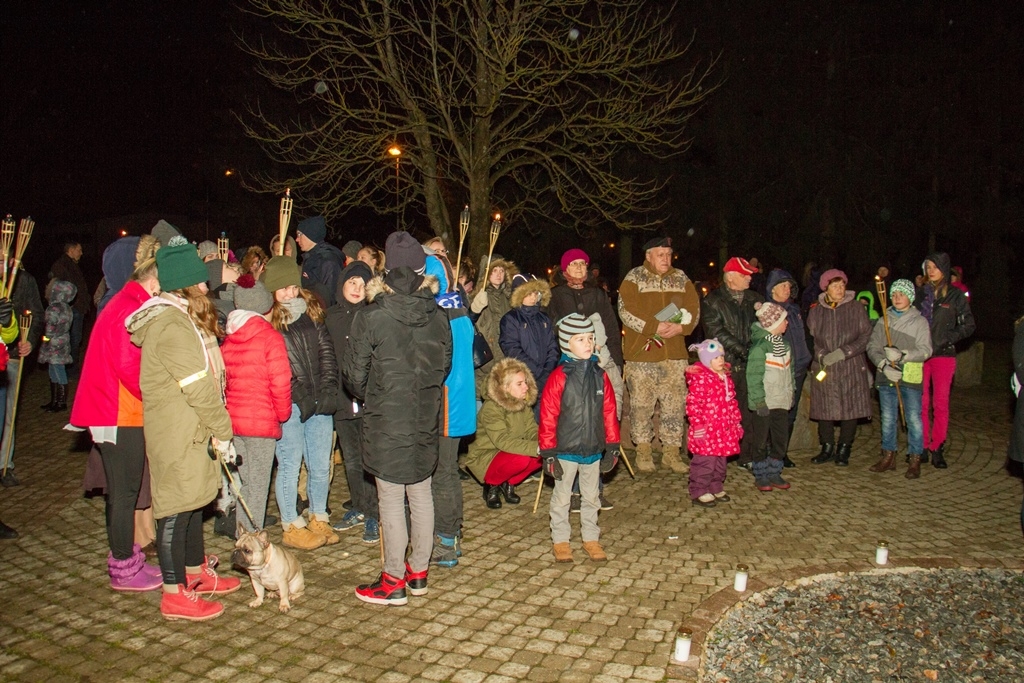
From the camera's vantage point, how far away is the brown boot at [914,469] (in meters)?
8.47

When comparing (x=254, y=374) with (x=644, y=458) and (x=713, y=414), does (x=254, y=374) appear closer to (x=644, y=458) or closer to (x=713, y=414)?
(x=713, y=414)

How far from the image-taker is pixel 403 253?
5.05m

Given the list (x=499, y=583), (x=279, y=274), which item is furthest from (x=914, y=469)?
(x=279, y=274)

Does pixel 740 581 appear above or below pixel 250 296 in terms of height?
below

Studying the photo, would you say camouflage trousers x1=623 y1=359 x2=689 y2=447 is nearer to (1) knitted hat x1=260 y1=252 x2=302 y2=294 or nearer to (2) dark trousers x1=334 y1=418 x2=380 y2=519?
(2) dark trousers x1=334 y1=418 x2=380 y2=519

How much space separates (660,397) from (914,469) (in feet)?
8.90

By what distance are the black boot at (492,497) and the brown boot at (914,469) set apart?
4.37 m

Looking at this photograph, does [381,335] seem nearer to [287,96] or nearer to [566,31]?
[566,31]

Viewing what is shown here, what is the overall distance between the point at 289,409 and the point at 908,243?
2495cm

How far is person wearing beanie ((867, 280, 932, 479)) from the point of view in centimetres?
855

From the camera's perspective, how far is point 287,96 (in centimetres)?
2056

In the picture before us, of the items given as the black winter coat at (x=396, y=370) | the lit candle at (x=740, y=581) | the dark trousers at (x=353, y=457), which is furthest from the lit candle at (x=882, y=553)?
the dark trousers at (x=353, y=457)

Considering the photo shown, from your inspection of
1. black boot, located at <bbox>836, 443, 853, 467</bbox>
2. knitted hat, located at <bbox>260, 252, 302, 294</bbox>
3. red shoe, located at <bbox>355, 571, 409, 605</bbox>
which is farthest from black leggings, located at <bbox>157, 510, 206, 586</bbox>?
black boot, located at <bbox>836, 443, 853, 467</bbox>

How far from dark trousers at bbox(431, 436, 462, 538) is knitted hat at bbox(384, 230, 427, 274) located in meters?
1.29
